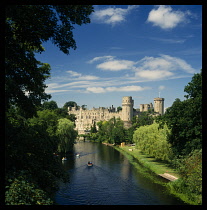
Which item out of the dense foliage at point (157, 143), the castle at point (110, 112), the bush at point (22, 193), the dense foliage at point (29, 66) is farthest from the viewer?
the castle at point (110, 112)

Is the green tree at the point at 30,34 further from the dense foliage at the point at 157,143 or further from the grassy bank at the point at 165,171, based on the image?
the dense foliage at the point at 157,143

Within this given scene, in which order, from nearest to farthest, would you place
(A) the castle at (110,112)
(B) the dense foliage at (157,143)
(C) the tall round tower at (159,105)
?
1. (B) the dense foliage at (157,143)
2. (A) the castle at (110,112)
3. (C) the tall round tower at (159,105)

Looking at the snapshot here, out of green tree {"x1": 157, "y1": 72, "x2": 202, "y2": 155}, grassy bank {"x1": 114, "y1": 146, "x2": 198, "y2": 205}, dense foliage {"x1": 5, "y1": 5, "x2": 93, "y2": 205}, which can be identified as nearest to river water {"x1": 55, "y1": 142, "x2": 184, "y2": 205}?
grassy bank {"x1": 114, "y1": 146, "x2": 198, "y2": 205}

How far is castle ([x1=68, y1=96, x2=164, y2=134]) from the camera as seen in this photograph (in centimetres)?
9844

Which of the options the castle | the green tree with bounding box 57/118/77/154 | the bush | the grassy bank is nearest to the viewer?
the bush

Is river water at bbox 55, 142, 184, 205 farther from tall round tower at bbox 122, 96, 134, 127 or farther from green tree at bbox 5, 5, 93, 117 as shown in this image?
tall round tower at bbox 122, 96, 134, 127

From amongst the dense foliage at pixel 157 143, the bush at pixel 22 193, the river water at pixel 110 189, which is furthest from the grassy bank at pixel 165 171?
the bush at pixel 22 193

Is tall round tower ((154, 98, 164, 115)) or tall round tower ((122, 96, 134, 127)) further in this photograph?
tall round tower ((154, 98, 164, 115))

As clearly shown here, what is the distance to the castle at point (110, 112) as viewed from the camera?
9844 cm

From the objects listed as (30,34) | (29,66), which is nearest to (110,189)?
(29,66)

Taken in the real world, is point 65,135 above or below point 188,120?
below

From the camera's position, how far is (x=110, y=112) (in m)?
114

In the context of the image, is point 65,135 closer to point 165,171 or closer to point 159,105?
point 165,171
